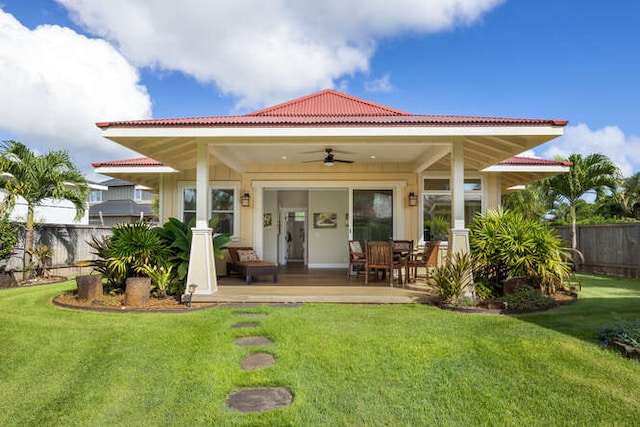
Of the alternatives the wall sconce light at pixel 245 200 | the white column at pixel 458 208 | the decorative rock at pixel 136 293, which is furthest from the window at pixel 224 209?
the white column at pixel 458 208

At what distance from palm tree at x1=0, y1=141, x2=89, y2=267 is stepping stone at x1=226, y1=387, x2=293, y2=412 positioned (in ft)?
29.4

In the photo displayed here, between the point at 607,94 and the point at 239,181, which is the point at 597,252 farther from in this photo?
the point at 239,181

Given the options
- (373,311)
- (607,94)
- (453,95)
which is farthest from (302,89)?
(373,311)

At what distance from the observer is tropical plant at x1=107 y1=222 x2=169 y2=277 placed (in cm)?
648

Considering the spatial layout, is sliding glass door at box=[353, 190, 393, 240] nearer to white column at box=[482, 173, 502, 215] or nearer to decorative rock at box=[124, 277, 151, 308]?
white column at box=[482, 173, 502, 215]

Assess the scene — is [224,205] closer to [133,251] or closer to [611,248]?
[133,251]

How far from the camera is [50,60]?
14.9 m

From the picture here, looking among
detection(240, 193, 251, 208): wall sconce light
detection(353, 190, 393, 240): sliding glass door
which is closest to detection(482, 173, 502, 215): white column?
detection(353, 190, 393, 240): sliding glass door

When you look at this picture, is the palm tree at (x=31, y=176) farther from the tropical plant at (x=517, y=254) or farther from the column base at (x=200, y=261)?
the tropical plant at (x=517, y=254)

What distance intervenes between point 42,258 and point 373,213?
8.62m

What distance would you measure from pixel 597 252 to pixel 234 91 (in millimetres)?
15605

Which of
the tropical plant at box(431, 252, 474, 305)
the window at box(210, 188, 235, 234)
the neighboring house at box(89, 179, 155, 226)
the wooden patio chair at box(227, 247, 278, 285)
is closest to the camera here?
the tropical plant at box(431, 252, 474, 305)

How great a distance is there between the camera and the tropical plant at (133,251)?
648 centimetres

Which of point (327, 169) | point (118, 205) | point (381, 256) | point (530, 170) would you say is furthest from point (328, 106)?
point (118, 205)
